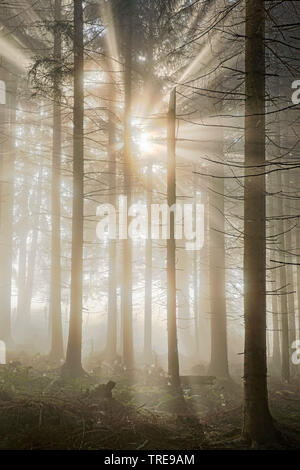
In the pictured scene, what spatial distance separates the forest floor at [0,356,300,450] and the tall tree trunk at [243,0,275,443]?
20.0 inches

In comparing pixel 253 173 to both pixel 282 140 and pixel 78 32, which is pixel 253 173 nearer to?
pixel 78 32

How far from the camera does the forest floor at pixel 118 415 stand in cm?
572

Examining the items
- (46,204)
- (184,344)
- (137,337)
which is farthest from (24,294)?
(184,344)

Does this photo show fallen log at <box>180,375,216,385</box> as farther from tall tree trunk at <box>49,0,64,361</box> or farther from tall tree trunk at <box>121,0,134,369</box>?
tall tree trunk at <box>49,0,64,361</box>

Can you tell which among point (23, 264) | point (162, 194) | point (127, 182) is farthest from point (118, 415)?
point (23, 264)

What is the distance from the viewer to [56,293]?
13.9 metres

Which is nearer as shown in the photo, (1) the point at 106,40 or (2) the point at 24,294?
(1) the point at 106,40

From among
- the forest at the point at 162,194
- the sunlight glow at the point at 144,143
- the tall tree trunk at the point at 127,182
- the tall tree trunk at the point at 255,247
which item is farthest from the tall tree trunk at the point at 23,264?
the tall tree trunk at the point at 255,247

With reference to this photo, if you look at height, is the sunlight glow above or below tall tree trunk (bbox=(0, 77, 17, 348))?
above

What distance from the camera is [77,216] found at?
10.8m

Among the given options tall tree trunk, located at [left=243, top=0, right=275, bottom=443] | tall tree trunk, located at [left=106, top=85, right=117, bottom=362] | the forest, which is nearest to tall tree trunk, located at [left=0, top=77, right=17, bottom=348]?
the forest

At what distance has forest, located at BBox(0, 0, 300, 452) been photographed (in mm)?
6137

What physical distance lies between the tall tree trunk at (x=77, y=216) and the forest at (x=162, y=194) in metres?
0.04
